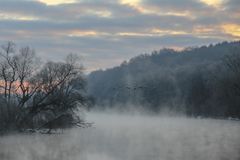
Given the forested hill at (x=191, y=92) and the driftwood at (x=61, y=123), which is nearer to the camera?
the driftwood at (x=61, y=123)

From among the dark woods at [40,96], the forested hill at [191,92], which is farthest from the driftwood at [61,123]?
Answer: the forested hill at [191,92]

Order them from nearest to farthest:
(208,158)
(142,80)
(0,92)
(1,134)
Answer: (208,158) → (1,134) → (0,92) → (142,80)

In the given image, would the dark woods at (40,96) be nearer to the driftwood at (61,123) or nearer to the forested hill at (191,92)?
the driftwood at (61,123)

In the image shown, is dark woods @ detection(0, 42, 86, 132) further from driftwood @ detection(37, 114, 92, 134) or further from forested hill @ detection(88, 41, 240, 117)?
forested hill @ detection(88, 41, 240, 117)

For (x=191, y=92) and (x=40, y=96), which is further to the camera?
(x=191, y=92)

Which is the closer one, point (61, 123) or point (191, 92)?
point (61, 123)

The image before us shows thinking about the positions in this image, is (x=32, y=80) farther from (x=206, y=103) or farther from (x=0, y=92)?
(x=206, y=103)

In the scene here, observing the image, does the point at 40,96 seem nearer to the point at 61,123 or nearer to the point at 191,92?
the point at 61,123

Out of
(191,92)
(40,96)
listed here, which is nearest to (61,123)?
(40,96)

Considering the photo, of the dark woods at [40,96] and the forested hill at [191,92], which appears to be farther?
the forested hill at [191,92]

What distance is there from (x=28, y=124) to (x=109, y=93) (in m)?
125

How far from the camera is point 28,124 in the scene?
5425cm

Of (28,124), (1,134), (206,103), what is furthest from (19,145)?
(206,103)

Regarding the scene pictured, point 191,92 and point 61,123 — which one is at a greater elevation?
point 61,123
